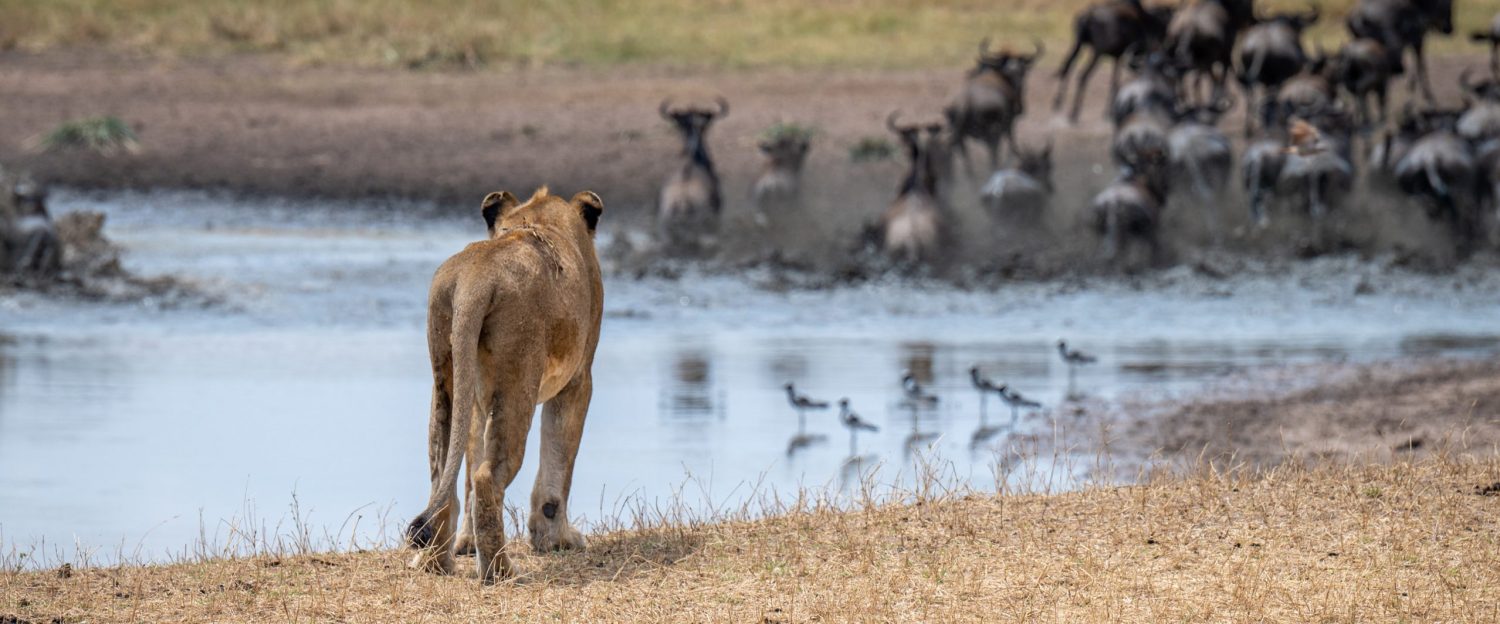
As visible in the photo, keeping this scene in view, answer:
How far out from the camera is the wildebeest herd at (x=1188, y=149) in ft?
57.0

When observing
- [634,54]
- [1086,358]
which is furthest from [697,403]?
[634,54]

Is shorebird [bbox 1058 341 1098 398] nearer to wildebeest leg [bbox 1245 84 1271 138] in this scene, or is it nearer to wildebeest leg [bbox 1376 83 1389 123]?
wildebeest leg [bbox 1245 84 1271 138]

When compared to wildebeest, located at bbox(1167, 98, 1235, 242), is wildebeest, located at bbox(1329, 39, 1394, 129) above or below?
above

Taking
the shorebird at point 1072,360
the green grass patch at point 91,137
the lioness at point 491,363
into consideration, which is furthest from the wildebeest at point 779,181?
the lioness at point 491,363

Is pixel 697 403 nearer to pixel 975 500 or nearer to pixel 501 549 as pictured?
pixel 975 500

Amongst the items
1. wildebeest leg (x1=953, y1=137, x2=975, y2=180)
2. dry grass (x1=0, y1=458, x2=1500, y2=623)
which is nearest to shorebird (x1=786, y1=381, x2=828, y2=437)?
dry grass (x1=0, y1=458, x2=1500, y2=623)

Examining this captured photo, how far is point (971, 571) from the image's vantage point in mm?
6359

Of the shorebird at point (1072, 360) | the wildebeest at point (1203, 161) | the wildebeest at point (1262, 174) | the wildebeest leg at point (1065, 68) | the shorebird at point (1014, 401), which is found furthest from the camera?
the wildebeest leg at point (1065, 68)

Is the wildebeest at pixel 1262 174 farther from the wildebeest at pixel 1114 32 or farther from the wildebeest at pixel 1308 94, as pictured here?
the wildebeest at pixel 1114 32

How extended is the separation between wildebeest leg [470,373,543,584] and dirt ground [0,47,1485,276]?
1101 centimetres

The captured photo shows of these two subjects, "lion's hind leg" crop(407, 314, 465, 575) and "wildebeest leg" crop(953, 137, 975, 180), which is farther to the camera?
"wildebeest leg" crop(953, 137, 975, 180)

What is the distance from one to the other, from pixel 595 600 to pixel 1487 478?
3.42m

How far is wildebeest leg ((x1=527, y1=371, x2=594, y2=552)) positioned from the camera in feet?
22.3

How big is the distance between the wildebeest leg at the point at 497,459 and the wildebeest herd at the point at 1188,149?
8.86m
